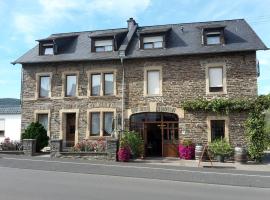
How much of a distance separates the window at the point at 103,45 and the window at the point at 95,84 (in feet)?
6.36

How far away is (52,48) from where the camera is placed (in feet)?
85.0

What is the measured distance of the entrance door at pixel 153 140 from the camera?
23.1m

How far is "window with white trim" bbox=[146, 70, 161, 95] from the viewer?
23.1m

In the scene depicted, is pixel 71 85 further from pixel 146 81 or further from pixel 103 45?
pixel 146 81

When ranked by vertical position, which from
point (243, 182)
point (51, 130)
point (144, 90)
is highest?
point (144, 90)

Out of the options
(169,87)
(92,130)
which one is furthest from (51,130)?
(169,87)

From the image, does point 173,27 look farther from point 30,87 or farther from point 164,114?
point 30,87

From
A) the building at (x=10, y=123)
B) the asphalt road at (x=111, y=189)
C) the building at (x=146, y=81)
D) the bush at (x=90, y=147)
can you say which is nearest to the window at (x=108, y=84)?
the building at (x=146, y=81)

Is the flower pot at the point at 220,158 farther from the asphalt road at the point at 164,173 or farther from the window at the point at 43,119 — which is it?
the window at the point at 43,119

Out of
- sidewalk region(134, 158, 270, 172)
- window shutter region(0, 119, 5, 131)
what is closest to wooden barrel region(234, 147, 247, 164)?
sidewalk region(134, 158, 270, 172)

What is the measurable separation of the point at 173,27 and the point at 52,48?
8.65 metres

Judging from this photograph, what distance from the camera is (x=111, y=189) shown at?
10352mm

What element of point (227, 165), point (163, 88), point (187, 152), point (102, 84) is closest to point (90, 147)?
point (102, 84)

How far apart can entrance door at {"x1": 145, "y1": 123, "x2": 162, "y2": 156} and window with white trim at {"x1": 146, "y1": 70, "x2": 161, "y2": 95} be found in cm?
208
